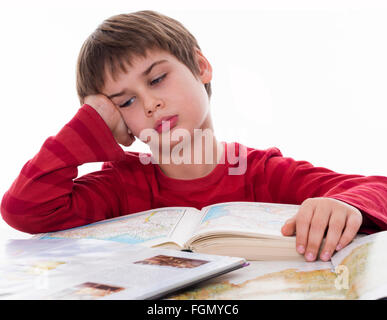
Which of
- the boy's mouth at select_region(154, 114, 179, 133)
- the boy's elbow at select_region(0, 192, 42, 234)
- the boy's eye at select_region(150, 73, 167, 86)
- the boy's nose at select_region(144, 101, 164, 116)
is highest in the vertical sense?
the boy's eye at select_region(150, 73, 167, 86)

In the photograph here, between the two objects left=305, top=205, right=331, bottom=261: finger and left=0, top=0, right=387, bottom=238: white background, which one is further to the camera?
left=0, top=0, right=387, bottom=238: white background

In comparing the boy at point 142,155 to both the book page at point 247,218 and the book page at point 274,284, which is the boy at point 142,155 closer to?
the book page at point 247,218

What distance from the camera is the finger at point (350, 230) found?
2.34 feet

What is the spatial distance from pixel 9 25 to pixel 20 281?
4.94 feet

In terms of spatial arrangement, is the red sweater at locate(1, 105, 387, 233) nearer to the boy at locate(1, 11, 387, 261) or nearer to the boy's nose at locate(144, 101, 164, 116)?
the boy at locate(1, 11, 387, 261)

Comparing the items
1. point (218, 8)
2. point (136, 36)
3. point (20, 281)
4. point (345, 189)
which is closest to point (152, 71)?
point (136, 36)

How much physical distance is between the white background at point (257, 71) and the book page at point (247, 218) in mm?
937

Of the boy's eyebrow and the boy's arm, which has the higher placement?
the boy's eyebrow

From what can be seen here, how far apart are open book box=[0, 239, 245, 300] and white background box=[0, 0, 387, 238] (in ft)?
3.67

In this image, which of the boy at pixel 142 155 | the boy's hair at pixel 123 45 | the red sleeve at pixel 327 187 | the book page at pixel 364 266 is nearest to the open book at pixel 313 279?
the book page at pixel 364 266

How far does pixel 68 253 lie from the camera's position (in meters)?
0.71

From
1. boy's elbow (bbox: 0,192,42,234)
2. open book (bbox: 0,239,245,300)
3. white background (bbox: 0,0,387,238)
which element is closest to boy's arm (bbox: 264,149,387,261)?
open book (bbox: 0,239,245,300)

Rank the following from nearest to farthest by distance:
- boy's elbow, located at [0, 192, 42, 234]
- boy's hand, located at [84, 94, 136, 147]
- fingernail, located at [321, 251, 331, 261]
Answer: fingernail, located at [321, 251, 331, 261] < boy's elbow, located at [0, 192, 42, 234] < boy's hand, located at [84, 94, 136, 147]

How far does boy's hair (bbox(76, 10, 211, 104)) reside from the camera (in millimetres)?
1088
